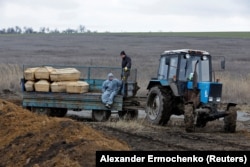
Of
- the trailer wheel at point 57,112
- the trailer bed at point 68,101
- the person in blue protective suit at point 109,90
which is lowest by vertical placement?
the trailer wheel at point 57,112

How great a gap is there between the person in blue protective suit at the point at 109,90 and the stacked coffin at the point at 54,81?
0.91m

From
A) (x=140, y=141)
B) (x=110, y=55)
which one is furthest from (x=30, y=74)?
(x=110, y=55)

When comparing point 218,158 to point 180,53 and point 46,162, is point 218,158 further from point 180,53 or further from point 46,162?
point 180,53

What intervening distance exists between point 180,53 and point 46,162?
334 inches

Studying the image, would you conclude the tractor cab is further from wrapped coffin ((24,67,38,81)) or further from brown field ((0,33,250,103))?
brown field ((0,33,250,103))

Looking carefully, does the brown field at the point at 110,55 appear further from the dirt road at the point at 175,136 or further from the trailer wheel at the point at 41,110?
the dirt road at the point at 175,136

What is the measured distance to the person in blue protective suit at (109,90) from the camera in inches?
808

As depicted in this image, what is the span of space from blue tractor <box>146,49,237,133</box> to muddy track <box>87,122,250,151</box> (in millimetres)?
491

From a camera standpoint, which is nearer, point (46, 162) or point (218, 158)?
point (218, 158)

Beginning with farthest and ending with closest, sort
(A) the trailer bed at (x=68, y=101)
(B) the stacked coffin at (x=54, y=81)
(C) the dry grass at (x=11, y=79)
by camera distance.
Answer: (C) the dry grass at (x=11, y=79), (B) the stacked coffin at (x=54, y=81), (A) the trailer bed at (x=68, y=101)

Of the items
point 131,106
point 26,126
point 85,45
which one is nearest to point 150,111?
point 131,106

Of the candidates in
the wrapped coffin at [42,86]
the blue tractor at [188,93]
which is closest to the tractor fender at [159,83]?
the blue tractor at [188,93]

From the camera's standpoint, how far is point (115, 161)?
9.02 metres

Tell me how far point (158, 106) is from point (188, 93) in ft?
4.12
